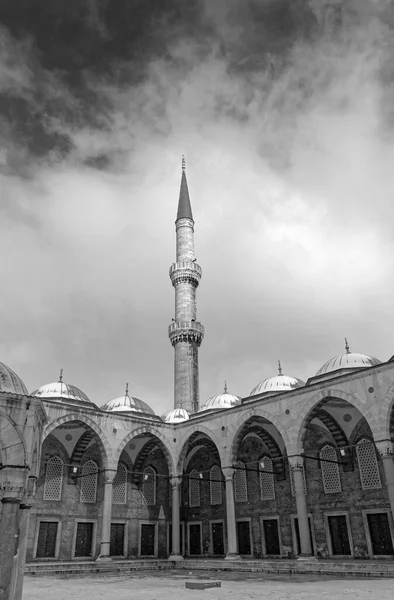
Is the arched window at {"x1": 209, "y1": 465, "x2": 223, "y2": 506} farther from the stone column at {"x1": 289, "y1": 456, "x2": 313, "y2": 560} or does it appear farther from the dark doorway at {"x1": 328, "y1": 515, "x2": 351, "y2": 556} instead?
the stone column at {"x1": 289, "y1": 456, "x2": 313, "y2": 560}

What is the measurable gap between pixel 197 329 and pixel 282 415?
12.5m

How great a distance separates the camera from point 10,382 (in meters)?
6.88

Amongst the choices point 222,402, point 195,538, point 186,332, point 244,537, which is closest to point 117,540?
point 195,538

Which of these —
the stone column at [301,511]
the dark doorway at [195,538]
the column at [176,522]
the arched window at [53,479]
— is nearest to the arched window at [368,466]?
the stone column at [301,511]

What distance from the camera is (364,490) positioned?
59.3 feet

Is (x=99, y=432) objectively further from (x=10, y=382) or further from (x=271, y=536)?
(x=10, y=382)

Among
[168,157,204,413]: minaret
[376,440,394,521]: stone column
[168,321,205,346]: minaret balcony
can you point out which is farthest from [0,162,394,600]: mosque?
[168,321,205,346]: minaret balcony

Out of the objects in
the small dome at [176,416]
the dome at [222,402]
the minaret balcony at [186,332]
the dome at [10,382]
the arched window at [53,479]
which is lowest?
the dome at [10,382]

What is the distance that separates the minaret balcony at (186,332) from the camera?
2942 cm

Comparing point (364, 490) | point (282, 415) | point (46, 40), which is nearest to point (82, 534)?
point (282, 415)

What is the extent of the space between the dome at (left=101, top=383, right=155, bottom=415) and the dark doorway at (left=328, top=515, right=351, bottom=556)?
458 inches

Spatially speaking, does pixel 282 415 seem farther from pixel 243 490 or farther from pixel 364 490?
pixel 243 490

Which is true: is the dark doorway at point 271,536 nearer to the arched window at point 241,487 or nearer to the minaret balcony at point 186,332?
the arched window at point 241,487

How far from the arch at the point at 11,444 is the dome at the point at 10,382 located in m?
0.52
